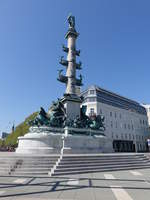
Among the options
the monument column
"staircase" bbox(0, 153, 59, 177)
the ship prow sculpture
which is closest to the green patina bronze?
the ship prow sculpture

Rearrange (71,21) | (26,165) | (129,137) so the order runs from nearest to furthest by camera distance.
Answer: (26,165) → (71,21) → (129,137)

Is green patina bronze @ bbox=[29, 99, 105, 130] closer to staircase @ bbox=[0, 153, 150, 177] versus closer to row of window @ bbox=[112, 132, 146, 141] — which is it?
staircase @ bbox=[0, 153, 150, 177]

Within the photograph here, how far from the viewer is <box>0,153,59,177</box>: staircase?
13352 mm

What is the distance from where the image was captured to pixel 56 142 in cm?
2245

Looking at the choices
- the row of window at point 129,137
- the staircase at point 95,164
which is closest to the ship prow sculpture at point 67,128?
the staircase at point 95,164

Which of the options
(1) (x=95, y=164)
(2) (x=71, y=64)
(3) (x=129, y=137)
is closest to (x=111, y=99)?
(3) (x=129, y=137)

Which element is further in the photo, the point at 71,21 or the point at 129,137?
the point at 129,137

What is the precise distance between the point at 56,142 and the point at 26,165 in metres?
8.32

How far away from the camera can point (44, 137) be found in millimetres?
21828

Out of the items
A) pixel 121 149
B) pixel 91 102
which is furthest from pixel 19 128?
pixel 121 149

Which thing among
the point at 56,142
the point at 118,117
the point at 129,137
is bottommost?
the point at 56,142

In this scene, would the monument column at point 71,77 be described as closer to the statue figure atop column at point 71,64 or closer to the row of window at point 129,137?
the statue figure atop column at point 71,64

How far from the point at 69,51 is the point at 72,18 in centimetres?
827

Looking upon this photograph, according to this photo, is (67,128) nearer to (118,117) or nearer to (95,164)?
(95,164)
